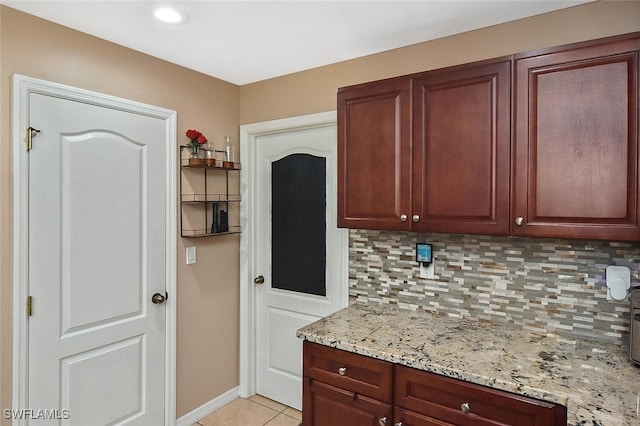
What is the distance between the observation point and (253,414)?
2727mm

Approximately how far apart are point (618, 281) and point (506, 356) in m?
0.64

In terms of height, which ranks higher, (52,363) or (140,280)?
(140,280)

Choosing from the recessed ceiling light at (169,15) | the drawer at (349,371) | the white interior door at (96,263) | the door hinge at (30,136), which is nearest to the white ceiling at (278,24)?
the recessed ceiling light at (169,15)

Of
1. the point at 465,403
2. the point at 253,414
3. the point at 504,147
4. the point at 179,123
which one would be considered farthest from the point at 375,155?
the point at 253,414

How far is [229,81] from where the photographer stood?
286 cm

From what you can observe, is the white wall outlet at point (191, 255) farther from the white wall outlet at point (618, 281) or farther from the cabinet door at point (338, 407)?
the white wall outlet at point (618, 281)

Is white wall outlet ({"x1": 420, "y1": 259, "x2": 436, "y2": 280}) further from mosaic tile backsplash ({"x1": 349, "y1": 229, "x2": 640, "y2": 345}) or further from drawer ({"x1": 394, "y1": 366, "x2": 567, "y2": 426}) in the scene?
drawer ({"x1": 394, "y1": 366, "x2": 567, "y2": 426})

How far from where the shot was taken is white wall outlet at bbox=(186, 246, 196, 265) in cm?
258

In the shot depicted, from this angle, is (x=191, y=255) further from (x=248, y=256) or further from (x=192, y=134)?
(x=192, y=134)

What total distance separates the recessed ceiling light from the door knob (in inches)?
63.3

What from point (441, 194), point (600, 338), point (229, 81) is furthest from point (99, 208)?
point (600, 338)

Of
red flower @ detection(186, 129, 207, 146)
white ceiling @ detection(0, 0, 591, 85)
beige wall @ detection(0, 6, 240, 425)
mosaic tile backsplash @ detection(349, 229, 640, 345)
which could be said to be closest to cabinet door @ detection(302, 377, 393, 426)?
mosaic tile backsplash @ detection(349, 229, 640, 345)

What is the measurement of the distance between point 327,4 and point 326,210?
1304mm

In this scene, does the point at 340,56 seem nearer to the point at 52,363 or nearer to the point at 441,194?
the point at 441,194
